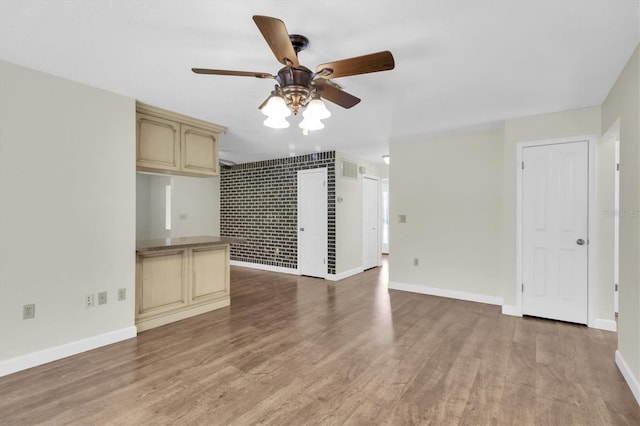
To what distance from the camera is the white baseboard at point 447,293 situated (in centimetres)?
429

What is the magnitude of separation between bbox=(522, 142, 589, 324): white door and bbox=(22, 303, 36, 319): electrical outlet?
492 centimetres

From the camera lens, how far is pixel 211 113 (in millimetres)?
3561

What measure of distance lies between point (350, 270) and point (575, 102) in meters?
4.15

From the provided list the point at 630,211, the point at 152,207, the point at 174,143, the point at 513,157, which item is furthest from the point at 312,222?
the point at 630,211

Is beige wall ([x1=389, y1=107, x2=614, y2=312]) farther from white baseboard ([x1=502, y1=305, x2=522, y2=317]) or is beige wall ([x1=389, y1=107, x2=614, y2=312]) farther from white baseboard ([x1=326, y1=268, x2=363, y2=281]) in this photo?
white baseboard ([x1=326, y1=268, x2=363, y2=281])

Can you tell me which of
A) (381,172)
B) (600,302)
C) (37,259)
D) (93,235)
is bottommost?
(600,302)

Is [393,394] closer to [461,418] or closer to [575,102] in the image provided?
[461,418]

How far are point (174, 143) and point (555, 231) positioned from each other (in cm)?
452

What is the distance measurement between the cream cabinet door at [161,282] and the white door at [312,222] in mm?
2696

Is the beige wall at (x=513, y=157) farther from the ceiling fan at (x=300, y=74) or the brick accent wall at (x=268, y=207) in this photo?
the brick accent wall at (x=268, y=207)

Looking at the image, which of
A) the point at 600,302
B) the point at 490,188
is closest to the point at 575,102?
the point at 490,188

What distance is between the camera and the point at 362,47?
2.13 m

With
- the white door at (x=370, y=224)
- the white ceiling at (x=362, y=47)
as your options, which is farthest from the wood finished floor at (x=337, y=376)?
the white door at (x=370, y=224)

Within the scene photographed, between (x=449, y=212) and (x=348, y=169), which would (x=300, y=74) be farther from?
(x=348, y=169)
